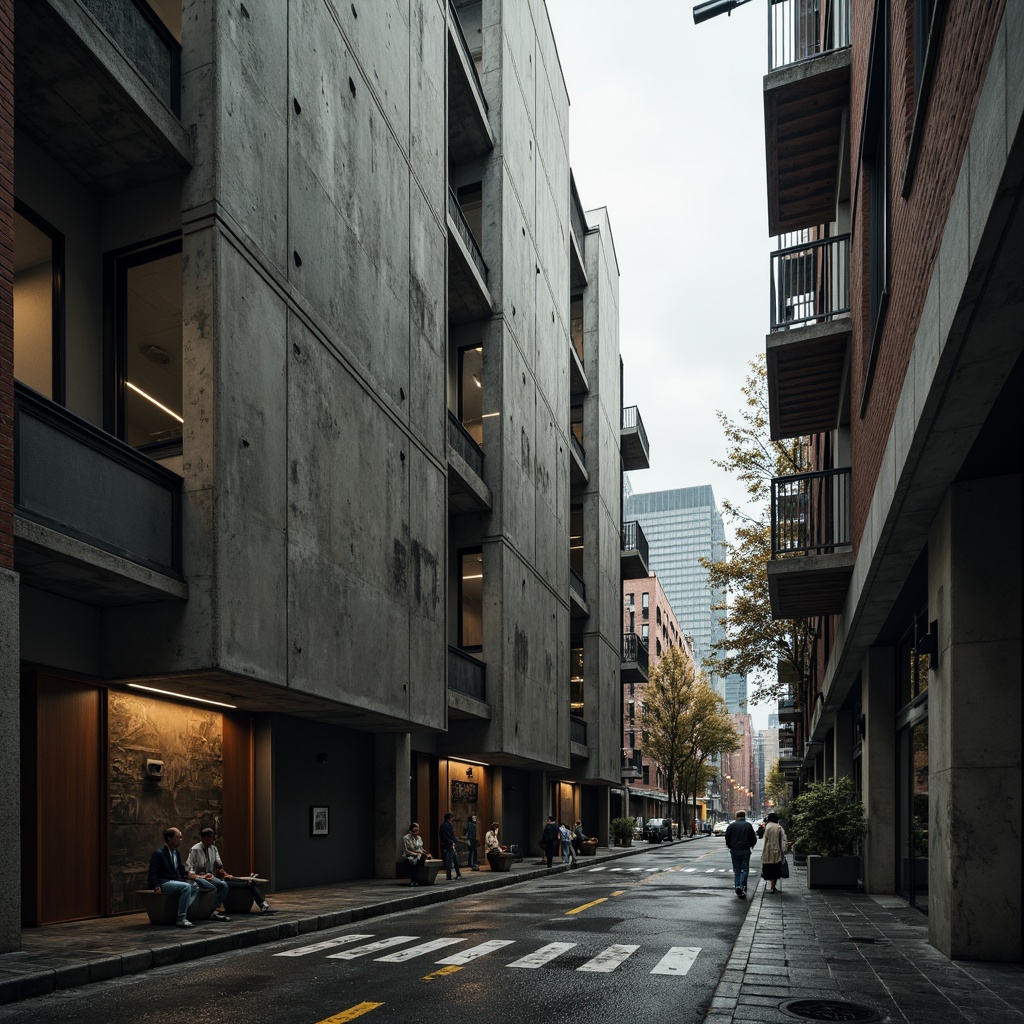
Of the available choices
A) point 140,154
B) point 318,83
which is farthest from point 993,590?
point 318,83

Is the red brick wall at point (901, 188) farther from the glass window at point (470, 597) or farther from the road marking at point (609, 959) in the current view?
the glass window at point (470, 597)

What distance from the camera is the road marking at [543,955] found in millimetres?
10438

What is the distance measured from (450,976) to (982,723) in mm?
5721

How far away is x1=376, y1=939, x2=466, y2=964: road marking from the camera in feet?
35.1

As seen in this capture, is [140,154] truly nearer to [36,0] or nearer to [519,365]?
[36,0]

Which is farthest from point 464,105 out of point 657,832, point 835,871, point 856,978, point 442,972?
point 657,832

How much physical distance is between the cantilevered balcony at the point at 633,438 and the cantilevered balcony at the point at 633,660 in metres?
9.13

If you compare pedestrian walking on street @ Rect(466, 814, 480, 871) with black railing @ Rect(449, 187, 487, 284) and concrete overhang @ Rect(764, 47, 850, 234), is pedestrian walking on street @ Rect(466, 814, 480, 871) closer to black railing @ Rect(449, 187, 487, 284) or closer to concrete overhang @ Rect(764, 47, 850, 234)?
black railing @ Rect(449, 187, 487, 284)

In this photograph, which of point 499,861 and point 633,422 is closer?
point 499,861

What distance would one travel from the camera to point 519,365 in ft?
101

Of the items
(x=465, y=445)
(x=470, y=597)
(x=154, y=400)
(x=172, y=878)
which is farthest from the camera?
(x=470, y=597)

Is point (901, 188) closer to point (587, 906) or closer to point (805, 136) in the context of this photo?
point (805, 136)

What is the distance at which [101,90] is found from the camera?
1235 cm

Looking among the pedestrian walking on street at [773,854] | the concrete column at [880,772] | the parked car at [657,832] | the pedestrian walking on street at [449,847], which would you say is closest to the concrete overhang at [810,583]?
the concrete column at [880,772]
